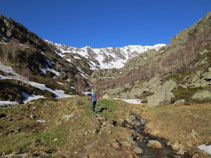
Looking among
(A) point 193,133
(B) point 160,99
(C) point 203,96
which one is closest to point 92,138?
(A) point 193,133

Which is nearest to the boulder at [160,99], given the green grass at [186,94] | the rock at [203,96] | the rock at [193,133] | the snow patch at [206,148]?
the green grass at [186,94]

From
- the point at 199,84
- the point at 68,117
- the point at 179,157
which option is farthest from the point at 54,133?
the point at 199,84

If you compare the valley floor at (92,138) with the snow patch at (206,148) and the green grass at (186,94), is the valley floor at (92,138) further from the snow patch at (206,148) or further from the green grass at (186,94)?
the green grass at (186,94)

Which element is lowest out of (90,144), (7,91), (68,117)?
(90,144)

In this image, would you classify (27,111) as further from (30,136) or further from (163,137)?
(163,137)

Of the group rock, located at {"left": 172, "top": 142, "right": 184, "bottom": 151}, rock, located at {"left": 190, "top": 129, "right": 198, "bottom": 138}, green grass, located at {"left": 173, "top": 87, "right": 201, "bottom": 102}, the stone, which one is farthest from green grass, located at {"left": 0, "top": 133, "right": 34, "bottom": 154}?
green grass, located at {"left": 173, "top": 87, "right": 201, "bottom": 102}

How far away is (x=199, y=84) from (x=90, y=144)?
47.6m

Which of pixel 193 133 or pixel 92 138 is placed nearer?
pixel 92 138

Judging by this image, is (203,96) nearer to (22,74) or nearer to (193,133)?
(193,133)

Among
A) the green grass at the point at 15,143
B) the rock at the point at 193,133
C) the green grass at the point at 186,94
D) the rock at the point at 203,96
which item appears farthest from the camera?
the green grass at the point at 186,94

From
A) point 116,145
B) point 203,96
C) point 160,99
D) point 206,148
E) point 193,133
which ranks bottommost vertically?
point 206,148

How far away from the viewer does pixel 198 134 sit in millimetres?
14906

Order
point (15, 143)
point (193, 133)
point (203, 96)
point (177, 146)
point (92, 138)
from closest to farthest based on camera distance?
point (15, 143), point (92, 138), point (177, 146), point (193, 133), point (203, 96)

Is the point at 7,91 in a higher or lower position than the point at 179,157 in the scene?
higher
